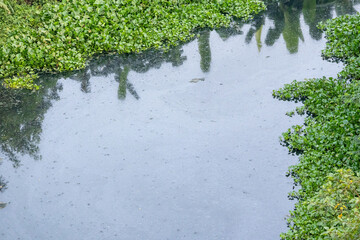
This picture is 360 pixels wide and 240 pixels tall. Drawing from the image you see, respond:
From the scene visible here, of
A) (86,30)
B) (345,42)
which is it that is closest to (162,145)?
(86,30)

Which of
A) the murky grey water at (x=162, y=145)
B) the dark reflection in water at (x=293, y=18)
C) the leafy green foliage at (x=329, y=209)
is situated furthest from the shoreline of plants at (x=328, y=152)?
the dark reflection in water at (x=293, y=18)

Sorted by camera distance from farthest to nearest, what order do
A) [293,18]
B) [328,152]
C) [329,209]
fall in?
[293,18] → [328,152] → [329,209]

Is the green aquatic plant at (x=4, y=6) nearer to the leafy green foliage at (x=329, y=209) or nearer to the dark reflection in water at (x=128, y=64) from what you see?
the dark reflection in water at (x=128, y=64)

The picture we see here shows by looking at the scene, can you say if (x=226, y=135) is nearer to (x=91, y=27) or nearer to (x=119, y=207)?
(x=119, y=207)

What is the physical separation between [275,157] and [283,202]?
89cm

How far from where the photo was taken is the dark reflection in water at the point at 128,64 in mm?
7461

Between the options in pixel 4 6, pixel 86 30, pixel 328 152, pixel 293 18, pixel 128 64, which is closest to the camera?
pixel 328 152

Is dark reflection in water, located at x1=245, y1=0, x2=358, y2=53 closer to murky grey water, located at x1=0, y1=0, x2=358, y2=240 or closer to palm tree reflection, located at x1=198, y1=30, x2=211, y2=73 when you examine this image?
murky grey water, located at x1=0, y1=0, x2=358, y2=240

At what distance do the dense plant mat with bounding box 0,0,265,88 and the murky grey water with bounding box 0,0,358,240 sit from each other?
0.33 meters

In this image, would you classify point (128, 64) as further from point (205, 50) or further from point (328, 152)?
point (328, 152)

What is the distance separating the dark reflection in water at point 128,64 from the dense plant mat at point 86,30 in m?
0.23

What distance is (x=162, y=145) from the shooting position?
22.8 feet

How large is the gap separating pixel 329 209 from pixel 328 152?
112 cm

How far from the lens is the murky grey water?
18.8ft
